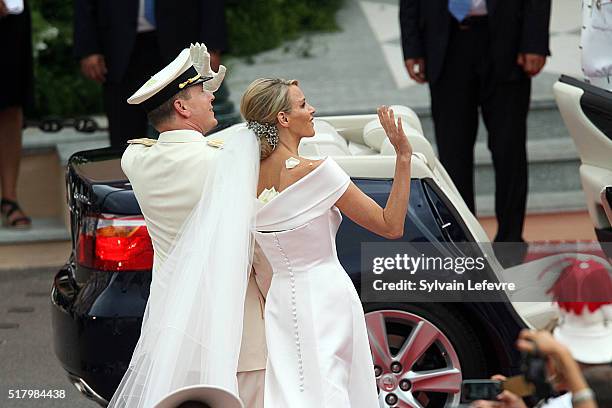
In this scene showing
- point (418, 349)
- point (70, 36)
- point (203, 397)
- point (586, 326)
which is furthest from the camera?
point (70, 36)

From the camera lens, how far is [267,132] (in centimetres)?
422

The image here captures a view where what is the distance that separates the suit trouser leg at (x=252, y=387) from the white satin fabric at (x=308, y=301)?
92mm

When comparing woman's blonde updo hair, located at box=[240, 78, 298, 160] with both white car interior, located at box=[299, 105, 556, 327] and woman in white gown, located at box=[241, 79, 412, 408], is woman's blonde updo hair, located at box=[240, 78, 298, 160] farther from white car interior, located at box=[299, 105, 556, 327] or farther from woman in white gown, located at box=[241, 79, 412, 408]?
white car interior, located at box=[299, 105, 556, 327]

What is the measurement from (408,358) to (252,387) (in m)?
0.93

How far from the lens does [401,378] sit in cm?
506

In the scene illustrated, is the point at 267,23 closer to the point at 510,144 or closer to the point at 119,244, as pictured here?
the point at 510,144

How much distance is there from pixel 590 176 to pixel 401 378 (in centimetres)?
110

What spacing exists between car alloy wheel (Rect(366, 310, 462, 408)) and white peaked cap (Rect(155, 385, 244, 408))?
1.14 metres

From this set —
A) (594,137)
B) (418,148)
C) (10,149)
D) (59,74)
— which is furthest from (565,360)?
(59,74)

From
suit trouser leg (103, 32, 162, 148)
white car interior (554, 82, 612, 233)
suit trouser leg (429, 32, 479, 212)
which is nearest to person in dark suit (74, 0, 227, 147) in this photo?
suit trouser leg (103, 32, 162, 148)

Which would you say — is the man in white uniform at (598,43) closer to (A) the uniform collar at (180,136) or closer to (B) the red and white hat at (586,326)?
(A) the uniform collar at (180,136)

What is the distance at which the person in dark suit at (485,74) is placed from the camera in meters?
7.28

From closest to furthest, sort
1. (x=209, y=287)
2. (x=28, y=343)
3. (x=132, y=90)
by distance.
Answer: (x=209, y=287) → (x=28, y=343) → (x=132, y=90)

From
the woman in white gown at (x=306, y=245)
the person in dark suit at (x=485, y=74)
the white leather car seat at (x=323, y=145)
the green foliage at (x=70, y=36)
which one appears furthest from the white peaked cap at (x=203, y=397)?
the green foliage at (x=70, y=36)
